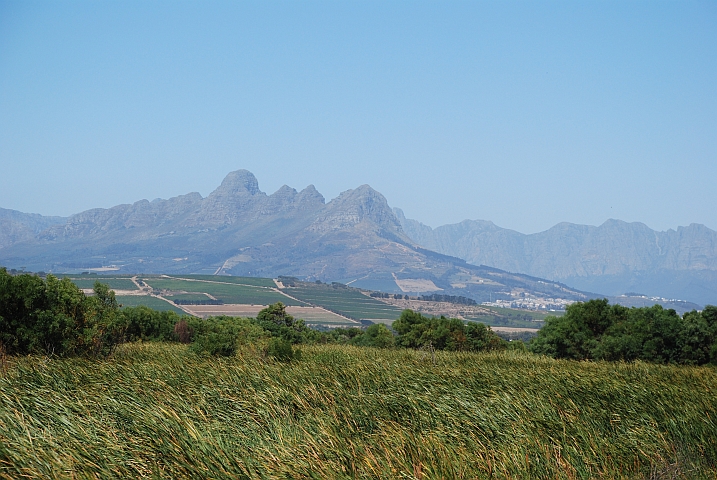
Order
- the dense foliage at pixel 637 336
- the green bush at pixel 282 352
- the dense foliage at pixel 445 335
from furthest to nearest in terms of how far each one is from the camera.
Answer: the dense foliage at pixel 445 335
the dense foliage at pixel 637 336
the green bush at pixel 282 352

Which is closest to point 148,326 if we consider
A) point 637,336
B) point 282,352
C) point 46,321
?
point 282,352

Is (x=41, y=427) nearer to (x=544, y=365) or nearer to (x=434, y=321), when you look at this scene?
(x=544, y=365)

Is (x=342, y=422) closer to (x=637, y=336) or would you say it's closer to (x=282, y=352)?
(x=282, y=352)

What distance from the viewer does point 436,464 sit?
36.2ft

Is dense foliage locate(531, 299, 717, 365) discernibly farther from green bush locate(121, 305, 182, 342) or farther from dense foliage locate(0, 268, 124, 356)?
dense foliage locate(0, 268, 124, 356)

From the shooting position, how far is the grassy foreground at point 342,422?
1078cm

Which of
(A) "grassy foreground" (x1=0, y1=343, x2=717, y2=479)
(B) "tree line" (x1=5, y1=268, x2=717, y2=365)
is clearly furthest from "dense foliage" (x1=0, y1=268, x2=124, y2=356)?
(A) "grassy foreground" (x1=0, y1=343, x2=717, y2=479)

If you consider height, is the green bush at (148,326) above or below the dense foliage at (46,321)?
below

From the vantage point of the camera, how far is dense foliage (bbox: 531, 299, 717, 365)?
1481 inches

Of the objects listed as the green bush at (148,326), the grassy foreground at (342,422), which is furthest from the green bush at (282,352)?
the green bush at (148,326)

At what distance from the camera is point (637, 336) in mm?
38344

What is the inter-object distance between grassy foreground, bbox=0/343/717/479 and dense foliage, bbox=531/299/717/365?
19.2 meters

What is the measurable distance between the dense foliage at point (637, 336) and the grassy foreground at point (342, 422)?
756 inches

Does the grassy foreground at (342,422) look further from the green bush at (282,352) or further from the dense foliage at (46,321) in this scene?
the green bush at (282,352)
